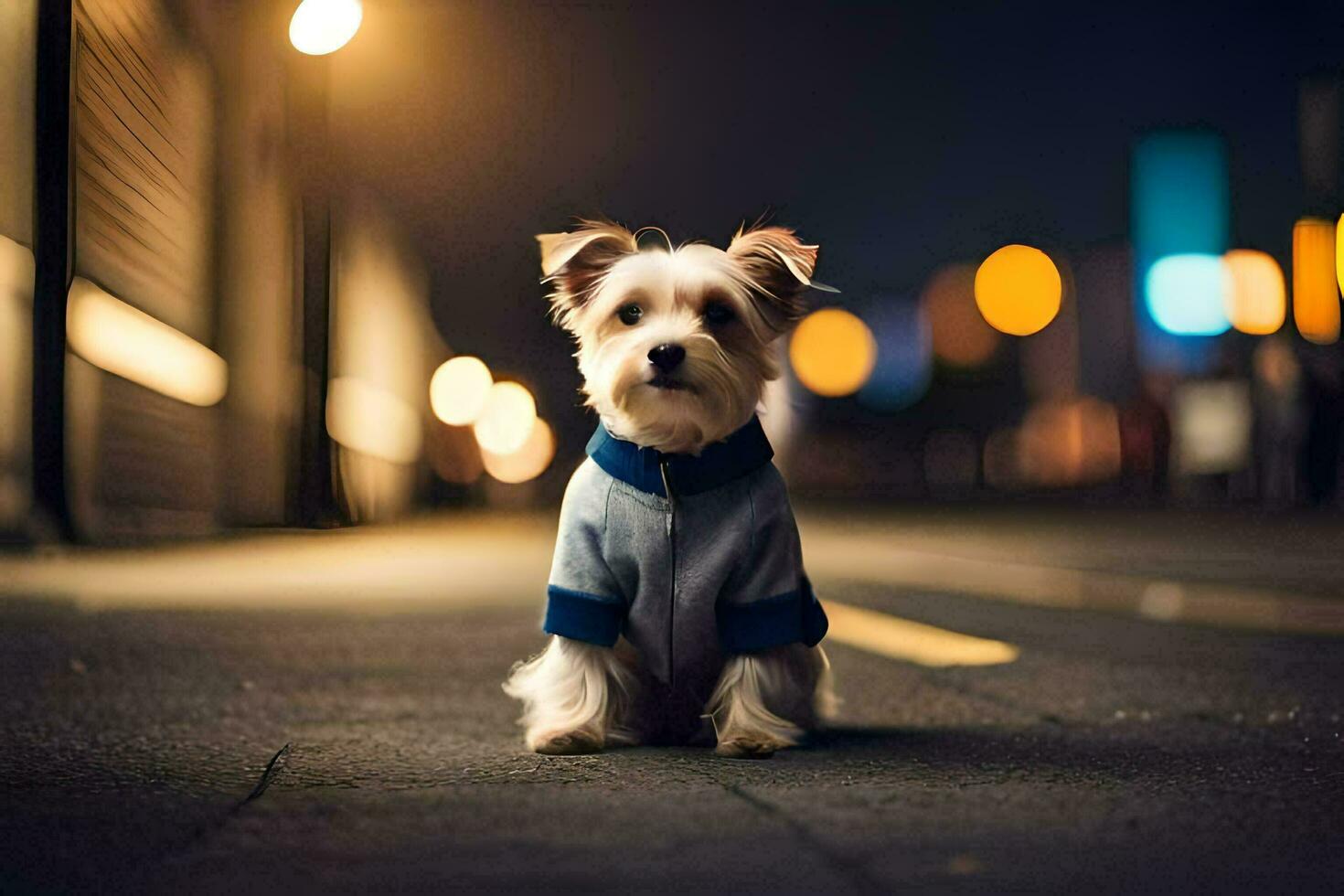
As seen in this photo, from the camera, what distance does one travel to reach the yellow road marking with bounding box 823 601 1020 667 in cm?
674

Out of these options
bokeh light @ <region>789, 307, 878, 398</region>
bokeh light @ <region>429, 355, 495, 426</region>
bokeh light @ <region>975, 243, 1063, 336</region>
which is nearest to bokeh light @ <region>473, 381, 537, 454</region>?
bokeh light @ <region>429, 355, 495, 426</region>

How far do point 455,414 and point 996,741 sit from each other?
5345cm

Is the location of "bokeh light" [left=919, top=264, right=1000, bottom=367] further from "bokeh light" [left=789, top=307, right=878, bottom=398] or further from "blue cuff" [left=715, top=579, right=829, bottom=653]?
"blue cuff" [left=715, top=579, right=829, bottom=653]

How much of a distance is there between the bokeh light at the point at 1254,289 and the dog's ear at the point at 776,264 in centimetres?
4844

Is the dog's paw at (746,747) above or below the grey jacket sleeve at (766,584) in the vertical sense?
below

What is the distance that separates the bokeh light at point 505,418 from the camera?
2703 inches

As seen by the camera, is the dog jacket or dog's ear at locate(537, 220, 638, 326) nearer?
the dog jacket

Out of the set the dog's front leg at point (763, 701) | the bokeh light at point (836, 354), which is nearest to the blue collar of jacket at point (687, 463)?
the dog's front leg at point (763, 701)

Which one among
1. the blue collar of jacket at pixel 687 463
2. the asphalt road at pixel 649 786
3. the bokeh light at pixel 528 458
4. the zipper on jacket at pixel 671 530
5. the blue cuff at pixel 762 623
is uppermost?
the bokeh light at pixel 528 458

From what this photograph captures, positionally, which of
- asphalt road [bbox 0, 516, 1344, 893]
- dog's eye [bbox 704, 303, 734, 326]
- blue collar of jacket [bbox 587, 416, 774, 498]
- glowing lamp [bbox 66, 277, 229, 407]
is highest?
glowing lamp [bbox 66, 277, 229, 407]

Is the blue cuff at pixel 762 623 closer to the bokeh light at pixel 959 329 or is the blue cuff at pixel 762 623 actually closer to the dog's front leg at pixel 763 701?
the dog's front leg at pixel 763 701

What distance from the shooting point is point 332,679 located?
5.73 m

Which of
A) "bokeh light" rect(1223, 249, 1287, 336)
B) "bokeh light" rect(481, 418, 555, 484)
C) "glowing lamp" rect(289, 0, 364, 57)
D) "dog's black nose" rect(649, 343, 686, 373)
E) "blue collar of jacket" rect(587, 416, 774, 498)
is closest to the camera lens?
"dog's black nose" rect(649, 343, 686, 373)

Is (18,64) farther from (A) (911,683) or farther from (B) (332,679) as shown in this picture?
(A) (911,683)
